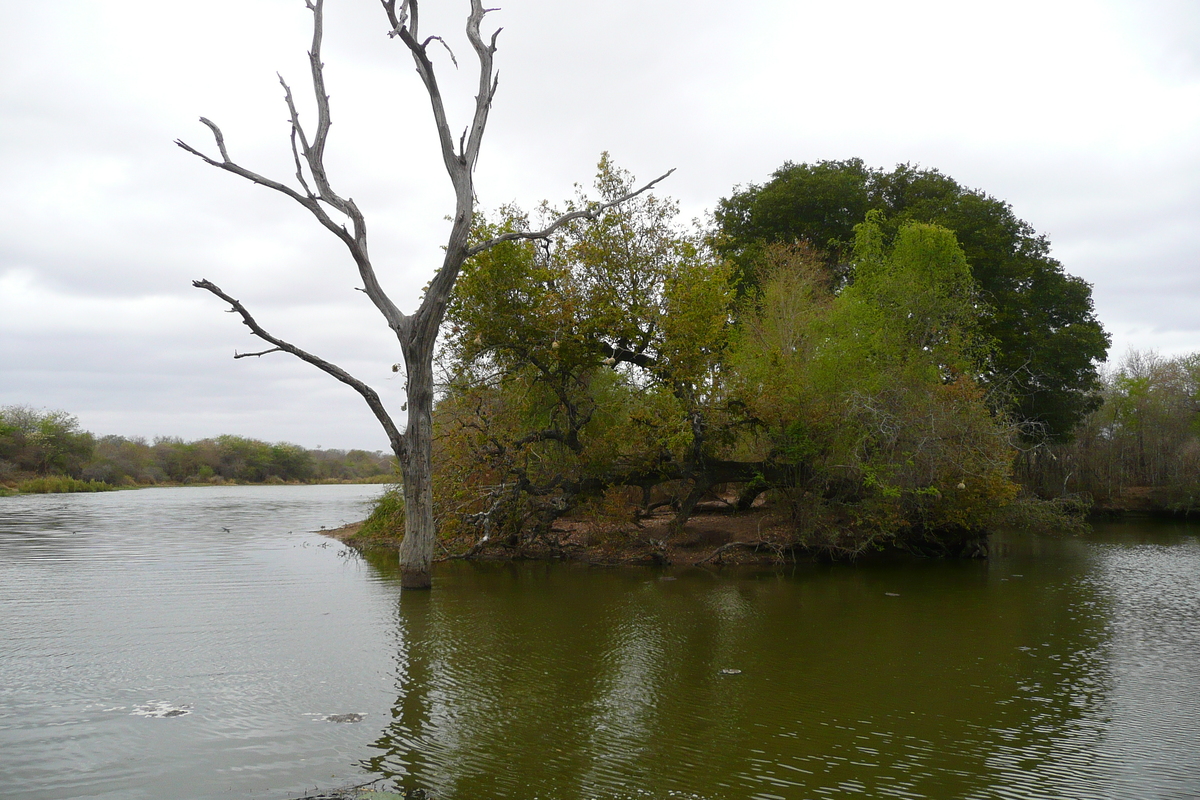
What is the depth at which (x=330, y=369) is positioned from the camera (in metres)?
13.2

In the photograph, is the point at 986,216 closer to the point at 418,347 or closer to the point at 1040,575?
the point at 1040,575

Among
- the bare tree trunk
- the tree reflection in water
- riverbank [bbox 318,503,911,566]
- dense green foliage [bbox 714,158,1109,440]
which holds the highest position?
dense green foliage [bbox 714,158,1109,440]

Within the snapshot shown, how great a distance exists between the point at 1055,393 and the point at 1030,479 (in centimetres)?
470

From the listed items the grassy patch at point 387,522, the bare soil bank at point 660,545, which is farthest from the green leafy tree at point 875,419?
the grassy patch at point 387,522

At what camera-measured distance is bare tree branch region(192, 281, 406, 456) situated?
11891 millimetres

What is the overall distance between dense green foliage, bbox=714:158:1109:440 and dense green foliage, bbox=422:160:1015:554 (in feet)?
32.1

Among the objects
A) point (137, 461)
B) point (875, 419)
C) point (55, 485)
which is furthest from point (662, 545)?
point (137, 461)

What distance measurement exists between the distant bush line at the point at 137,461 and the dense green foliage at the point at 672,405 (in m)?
32.8

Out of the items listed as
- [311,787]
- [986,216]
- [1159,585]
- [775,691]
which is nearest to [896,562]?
[1159,585]

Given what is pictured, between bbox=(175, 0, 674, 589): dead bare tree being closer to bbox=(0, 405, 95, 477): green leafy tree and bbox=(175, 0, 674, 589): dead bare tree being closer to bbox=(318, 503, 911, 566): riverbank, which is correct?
bbox=(318, 503, 911, 566): riverbank

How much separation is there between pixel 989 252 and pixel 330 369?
24544 mm

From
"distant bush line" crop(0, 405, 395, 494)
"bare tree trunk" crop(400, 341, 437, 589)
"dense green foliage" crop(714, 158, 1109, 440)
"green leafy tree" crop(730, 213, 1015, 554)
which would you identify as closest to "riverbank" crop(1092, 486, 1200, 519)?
"dense green foliage" crop(714, 158, 1109, 440)

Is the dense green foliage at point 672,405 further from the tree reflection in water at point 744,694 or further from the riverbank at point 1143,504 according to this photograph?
the riverbank at point 1143,504

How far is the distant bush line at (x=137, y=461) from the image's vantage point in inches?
2096
